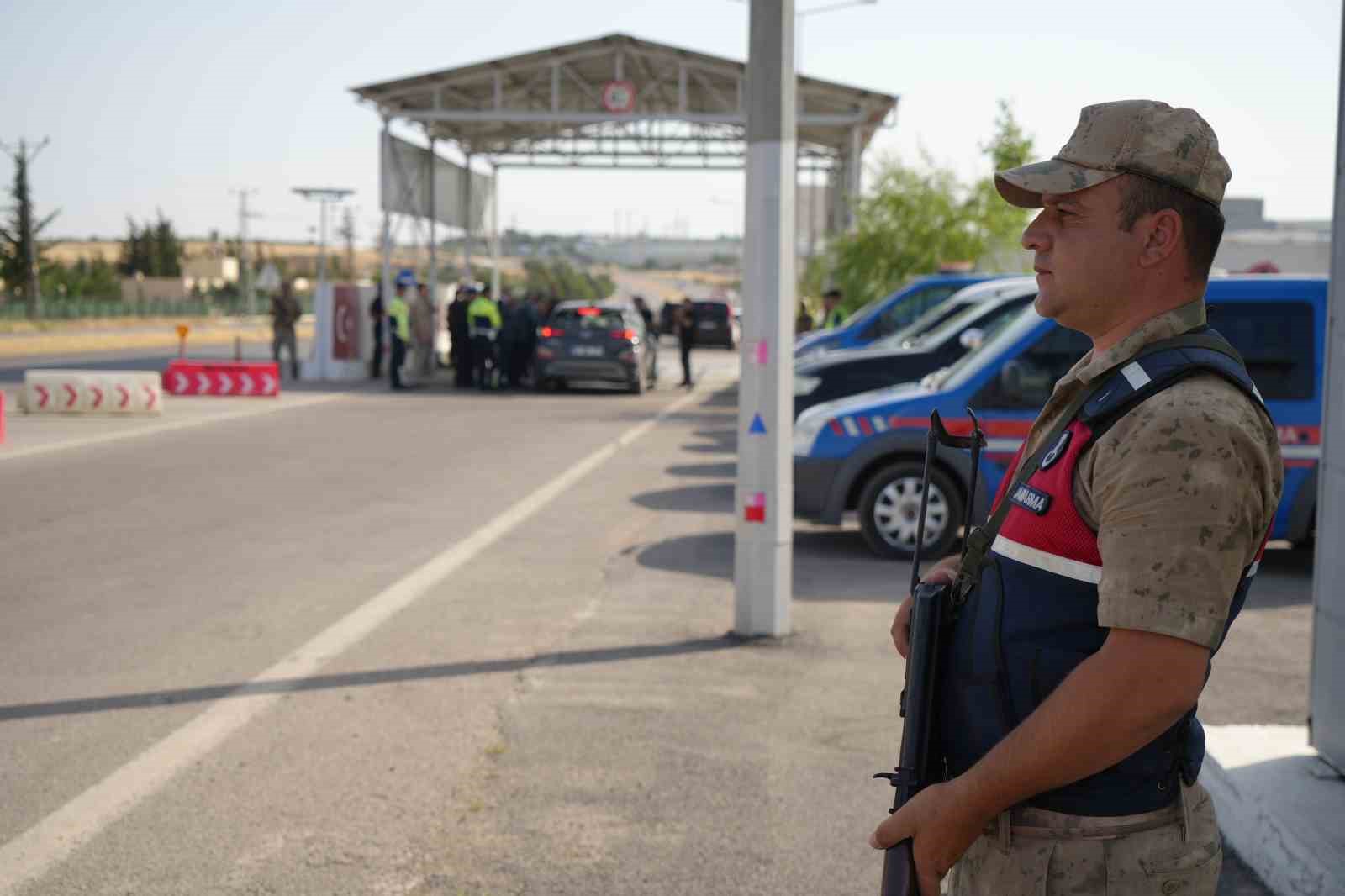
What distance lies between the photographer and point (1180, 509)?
1.92m

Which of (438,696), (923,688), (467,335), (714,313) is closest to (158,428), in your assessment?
(467,335)

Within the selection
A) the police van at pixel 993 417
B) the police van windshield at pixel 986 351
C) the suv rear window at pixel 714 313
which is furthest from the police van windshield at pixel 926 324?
the suv rear window at pixel 714 313

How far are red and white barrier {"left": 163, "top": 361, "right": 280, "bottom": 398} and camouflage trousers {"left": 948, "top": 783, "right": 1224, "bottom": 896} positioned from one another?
23462mm

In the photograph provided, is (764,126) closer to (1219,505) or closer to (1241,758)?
(1241,758)

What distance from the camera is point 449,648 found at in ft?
24.4

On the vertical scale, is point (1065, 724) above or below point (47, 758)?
above

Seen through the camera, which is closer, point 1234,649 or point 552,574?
point 1234,649

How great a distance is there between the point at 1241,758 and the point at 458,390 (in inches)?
942

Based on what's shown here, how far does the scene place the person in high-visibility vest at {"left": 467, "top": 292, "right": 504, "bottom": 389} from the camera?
2767cm

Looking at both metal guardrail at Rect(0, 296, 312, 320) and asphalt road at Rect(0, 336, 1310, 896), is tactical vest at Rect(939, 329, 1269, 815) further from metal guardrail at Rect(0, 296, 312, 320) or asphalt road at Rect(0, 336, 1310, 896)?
metal guardrail at Rect(0, 296, 312, 320)

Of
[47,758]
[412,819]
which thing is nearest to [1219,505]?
[412,819]

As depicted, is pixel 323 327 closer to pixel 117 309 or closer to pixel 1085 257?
pixel 1085 257

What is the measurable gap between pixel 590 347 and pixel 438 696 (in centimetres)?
2092

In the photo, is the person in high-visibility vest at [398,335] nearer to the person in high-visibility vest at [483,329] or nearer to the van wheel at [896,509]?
the person in high-visibility vest at [483,329]
